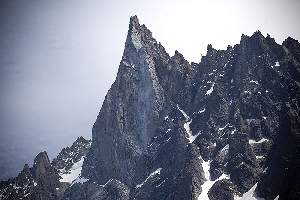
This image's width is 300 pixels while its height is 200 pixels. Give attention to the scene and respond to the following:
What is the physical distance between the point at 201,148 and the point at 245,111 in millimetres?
28288

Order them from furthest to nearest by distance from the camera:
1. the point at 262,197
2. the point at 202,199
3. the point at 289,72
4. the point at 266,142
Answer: the point at 289,72 → the point at 266,142 → the point at 202,199 → the point at 262,197

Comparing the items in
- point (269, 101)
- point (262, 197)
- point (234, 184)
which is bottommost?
point (262, 197)

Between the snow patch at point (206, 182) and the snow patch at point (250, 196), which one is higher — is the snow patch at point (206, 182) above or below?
above

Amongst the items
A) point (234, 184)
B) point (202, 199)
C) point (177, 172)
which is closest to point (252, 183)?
point (234, 184)

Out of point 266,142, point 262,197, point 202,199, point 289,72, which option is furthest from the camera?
point 289,72

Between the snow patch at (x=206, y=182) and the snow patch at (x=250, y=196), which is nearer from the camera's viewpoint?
the snow patch at (x=250, y=196)

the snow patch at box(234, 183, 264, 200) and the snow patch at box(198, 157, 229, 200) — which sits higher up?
the snow patch at box(198, 157, 229, 200)

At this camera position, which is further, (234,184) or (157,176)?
(157,176)

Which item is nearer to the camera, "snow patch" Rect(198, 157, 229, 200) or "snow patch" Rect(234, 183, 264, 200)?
"snow patch" Rect(234, 183, 264, 200)

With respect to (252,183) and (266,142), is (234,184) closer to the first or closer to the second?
(252,183)

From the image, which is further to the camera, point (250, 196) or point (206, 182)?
point (206, 182)

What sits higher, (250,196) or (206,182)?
(206,182)

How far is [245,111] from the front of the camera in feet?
654

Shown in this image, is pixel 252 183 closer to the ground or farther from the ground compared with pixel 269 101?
closer to the ground
